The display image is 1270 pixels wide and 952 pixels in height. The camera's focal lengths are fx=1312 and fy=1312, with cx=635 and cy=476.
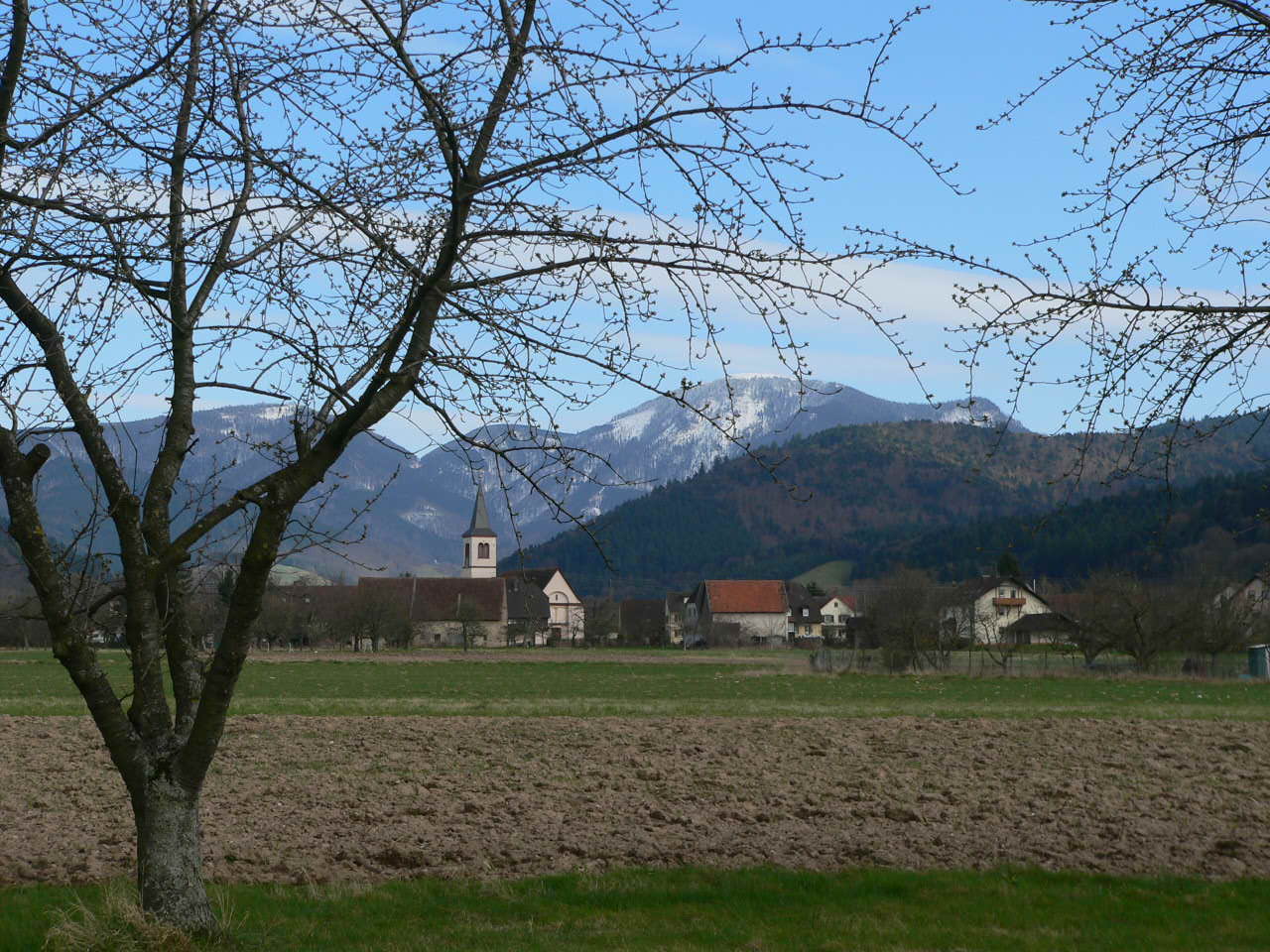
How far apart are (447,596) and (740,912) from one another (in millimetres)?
114330

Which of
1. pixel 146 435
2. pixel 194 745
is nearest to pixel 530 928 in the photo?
pixel 194 745

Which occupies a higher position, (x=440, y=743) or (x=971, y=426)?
(x=971, y=426)

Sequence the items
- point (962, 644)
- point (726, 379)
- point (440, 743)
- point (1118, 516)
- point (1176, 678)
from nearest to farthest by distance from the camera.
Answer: point (726, 379), point (440, 743), point (1176, 678), point (962, 644), point (1118, 516)

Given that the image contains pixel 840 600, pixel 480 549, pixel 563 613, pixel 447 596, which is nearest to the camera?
pixel 447 596

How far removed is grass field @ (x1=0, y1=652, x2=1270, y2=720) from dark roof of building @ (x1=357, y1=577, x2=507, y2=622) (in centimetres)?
5699

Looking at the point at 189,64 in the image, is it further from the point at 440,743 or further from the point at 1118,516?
the point at 1118,516

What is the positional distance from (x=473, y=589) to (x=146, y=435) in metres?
116

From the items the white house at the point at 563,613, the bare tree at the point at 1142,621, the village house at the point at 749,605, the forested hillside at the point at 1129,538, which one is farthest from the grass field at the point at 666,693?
the village house at the point at 749,605

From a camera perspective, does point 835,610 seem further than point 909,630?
Yes

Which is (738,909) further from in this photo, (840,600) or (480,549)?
(480,549)

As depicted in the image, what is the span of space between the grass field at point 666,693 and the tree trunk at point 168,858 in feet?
68.4

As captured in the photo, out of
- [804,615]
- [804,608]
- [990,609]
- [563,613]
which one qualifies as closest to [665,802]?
[990,609]

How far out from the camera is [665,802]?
44.0 ft

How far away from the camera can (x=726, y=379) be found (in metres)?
6.43
